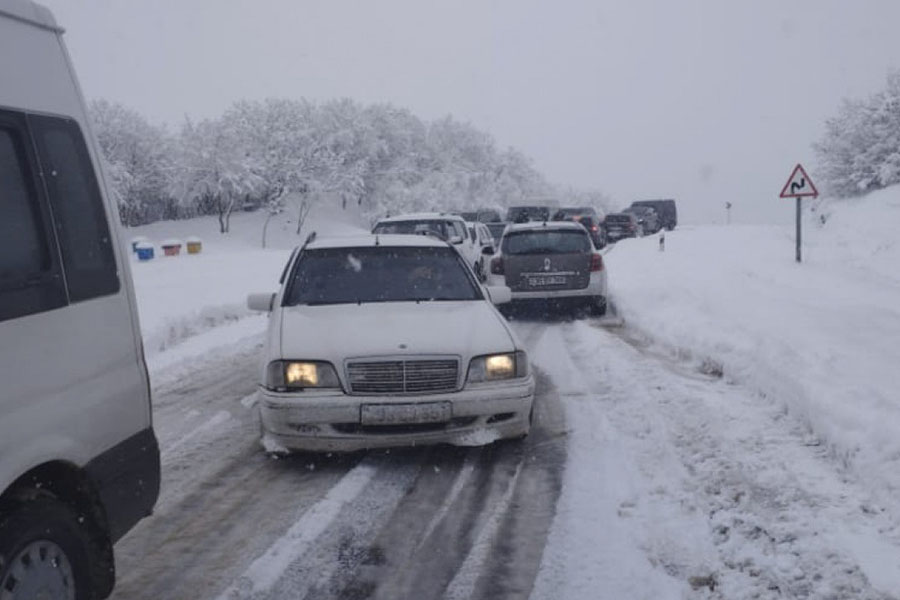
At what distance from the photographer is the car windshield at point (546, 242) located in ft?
44.4

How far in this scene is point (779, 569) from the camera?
3650 mm

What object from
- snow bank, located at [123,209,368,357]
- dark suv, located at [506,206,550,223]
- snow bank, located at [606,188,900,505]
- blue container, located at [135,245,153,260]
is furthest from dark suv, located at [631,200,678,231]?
blue container, located at [135,245,153,260]

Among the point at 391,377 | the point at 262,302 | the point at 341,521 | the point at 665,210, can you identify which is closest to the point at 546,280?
the point at 262,302

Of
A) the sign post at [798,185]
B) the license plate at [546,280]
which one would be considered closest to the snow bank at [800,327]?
the license plate at [546,280]

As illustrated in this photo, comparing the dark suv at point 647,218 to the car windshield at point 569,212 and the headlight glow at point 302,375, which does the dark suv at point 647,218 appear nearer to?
the car windshield at point 569,212

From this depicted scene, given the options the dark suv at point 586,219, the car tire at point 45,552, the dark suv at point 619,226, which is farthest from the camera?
the dark suv at point 619,226

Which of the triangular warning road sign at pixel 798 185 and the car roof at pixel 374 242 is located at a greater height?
the car roof at pixel 374 242

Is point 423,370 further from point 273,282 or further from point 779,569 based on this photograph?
point 273,282

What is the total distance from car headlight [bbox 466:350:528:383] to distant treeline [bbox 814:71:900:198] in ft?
148

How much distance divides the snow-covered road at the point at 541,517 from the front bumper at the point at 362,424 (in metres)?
0.23

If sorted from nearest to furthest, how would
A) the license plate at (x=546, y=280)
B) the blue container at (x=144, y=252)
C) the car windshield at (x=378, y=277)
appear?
the car windshield at (x=378, y=277) → the license plate at (x=546, y=280) → the blue container at (x=144, y=252)

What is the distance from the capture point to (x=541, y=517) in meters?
4.48

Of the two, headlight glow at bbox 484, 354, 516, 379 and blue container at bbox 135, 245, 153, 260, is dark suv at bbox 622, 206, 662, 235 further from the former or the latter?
headlight glow at bbox 484, 354, 516, 379

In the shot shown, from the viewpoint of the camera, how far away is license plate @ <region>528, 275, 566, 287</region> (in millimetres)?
13336
